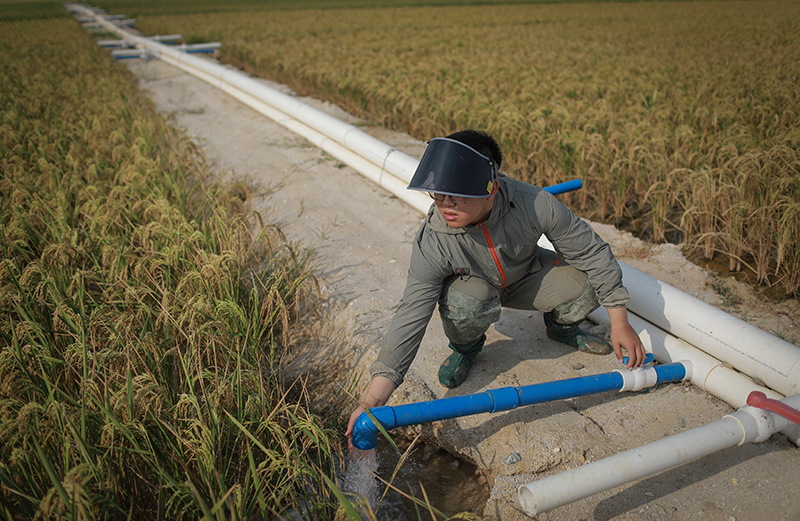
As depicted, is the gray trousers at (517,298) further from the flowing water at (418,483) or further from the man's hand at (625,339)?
the flowing water at (418,483)

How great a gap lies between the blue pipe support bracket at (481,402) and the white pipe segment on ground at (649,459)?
321 mm

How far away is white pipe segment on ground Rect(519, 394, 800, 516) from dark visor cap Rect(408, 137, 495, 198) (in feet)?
2.62

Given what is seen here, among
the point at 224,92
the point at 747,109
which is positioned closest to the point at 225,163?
the point at 224,92

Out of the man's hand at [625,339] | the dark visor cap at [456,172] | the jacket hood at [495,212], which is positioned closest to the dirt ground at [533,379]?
the man's hand at [625,339]

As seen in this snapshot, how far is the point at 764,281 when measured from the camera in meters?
2.74

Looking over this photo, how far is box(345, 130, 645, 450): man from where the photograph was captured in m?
1.66

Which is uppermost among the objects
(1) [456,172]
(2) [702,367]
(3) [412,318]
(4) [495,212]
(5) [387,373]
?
(1) [456,172]

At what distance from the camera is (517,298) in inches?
85.8

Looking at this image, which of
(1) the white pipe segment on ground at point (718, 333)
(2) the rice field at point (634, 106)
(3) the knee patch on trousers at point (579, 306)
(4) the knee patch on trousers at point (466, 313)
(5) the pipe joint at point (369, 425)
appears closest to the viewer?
(5) the pipe joint at point (369, 425)

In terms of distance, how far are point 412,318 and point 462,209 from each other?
1.25ft

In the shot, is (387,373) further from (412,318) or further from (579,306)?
(579,306)

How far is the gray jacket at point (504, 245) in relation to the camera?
1825mm

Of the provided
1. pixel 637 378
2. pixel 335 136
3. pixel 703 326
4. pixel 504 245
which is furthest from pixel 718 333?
pixel 335 136

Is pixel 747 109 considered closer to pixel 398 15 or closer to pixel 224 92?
pixel 224 92
